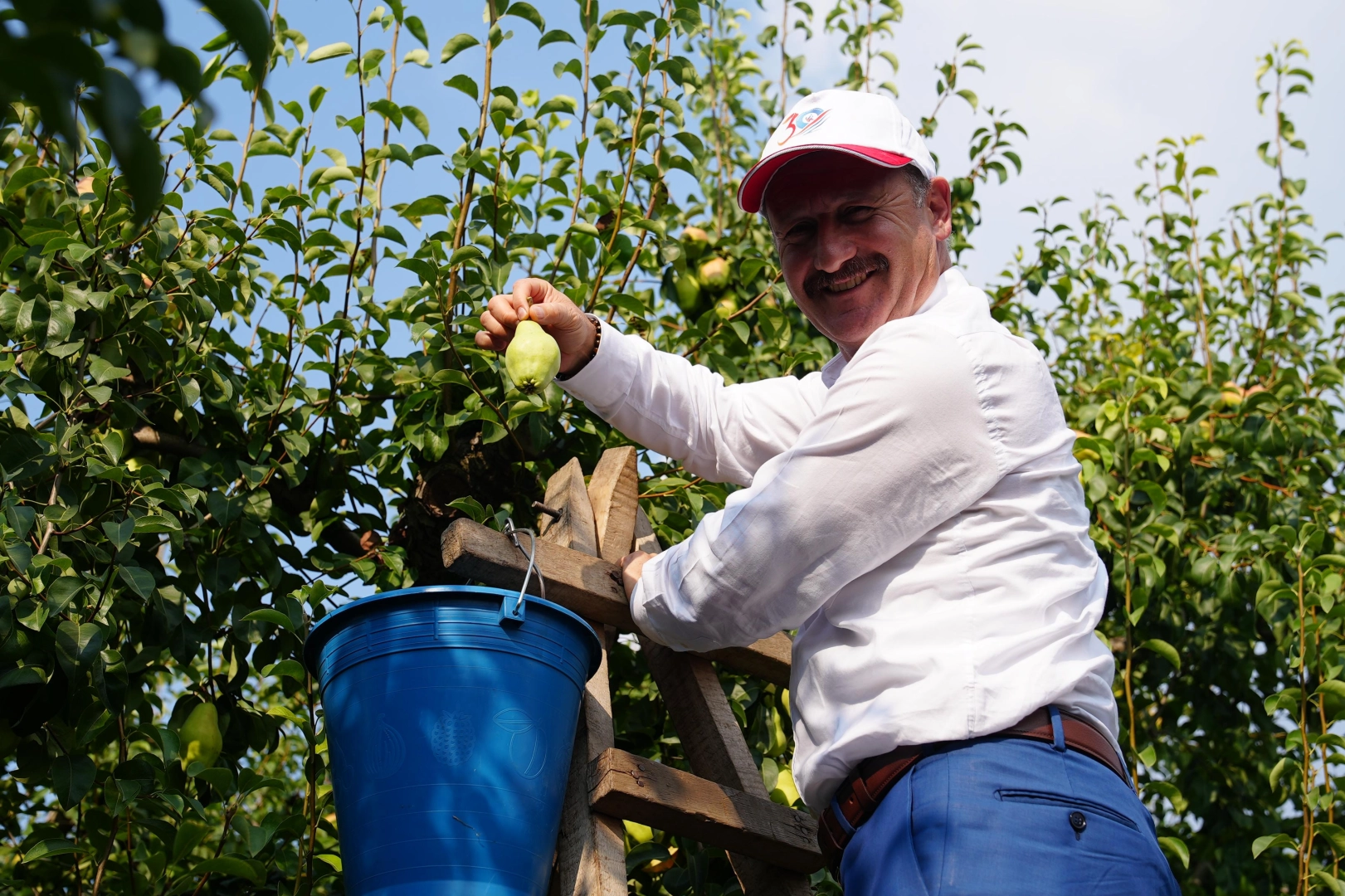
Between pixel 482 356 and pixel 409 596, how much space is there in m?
1.06

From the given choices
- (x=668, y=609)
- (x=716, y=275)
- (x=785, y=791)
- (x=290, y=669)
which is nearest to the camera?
(x=668, y=609)

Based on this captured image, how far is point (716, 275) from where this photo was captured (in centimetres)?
345

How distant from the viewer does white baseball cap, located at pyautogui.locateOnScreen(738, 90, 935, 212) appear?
1.82 metres

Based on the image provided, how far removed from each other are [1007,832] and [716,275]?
7.46 feet

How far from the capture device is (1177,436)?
3445 mm

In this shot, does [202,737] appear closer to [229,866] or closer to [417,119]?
[229,866]

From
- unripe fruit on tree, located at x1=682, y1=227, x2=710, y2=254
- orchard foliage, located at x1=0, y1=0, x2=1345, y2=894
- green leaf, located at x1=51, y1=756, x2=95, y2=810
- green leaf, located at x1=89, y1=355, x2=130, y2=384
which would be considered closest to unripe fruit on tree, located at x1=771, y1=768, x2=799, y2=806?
orchard foliage, located at x1=0, y1=0, x2=1345, y2=894

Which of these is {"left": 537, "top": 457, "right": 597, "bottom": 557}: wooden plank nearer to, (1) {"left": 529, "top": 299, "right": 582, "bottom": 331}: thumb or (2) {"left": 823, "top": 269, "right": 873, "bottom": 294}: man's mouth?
(1) {"left": 529, "top": 299, "right": 582, "bottom": 331}: thumb

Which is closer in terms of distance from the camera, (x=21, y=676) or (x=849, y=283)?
(x=849, y=283)

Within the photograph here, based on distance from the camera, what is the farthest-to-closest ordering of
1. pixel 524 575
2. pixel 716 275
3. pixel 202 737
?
1. pixel 716 275
2. pixel 202 737
3. pixel 524 575

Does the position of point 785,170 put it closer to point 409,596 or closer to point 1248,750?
point 409,596

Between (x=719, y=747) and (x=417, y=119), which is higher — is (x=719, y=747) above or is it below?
below

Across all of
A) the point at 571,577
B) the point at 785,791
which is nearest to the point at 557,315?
the point at 571,577

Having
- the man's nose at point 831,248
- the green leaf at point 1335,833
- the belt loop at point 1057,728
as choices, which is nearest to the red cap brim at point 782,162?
the man's nose at point 831,248
